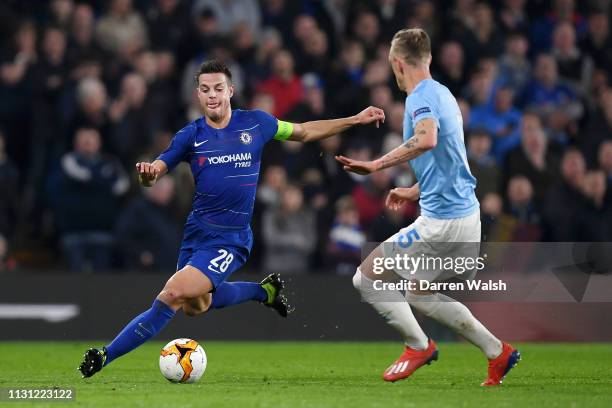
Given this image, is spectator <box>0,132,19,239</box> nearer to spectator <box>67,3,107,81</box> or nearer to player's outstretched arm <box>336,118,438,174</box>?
spectator <box>67,3,107,81</box>

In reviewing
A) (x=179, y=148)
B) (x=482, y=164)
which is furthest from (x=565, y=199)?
(x=179, y=148)

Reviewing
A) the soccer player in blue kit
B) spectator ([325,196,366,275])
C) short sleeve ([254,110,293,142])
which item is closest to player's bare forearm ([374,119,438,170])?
the soccer player in blue kit

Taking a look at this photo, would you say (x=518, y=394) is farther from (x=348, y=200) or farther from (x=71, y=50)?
(x=71, y=50)

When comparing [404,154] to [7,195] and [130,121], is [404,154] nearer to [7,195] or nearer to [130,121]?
[130,121]

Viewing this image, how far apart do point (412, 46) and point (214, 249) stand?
211 cm

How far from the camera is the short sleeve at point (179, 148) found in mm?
9125

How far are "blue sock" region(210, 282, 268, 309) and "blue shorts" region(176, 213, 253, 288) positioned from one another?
46cm

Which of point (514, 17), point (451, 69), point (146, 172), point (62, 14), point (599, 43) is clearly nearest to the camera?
point (146, 172)

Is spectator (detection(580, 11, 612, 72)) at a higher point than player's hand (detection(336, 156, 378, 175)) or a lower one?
higher

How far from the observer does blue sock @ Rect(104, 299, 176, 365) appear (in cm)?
885

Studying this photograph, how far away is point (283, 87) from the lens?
15.4 meters

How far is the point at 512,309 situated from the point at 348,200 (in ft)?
7.09

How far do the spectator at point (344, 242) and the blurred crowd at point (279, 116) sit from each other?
18 millimetres

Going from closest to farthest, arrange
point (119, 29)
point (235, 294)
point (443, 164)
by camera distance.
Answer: point (443, 164), point (235, 294), point (119, 29)
